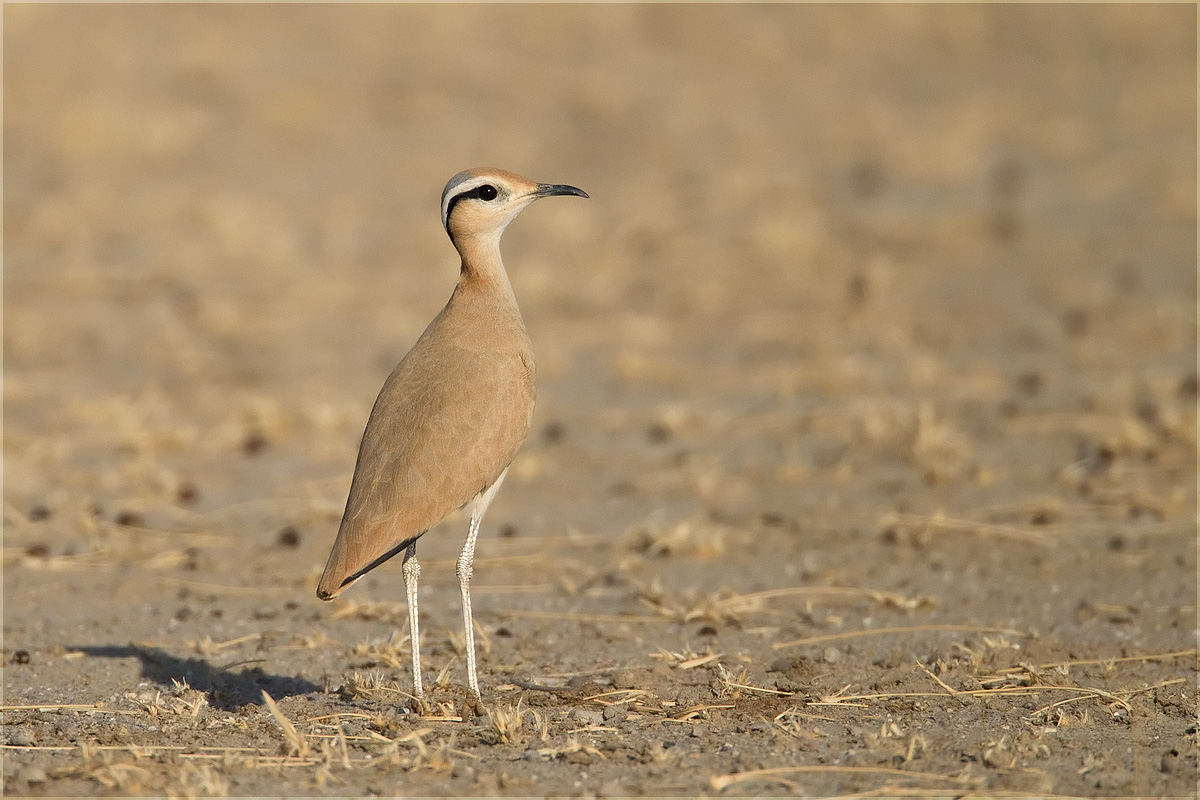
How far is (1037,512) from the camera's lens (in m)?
7.09

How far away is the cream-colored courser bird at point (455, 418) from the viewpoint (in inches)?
183

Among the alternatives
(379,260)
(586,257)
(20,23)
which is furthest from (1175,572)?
(20,23)

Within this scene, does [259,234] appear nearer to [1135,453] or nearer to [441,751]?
[1135,453]

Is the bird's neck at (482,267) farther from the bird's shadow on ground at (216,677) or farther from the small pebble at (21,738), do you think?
the small pebble at (21,738)

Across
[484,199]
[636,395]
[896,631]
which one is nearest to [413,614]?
[484,199]

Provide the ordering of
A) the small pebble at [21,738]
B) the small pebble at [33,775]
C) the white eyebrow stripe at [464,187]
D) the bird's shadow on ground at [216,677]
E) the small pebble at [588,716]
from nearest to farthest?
1. the small pebble at [33,775]
2. the small pebble at [21,738]
3. the small pebble at [588,716]
4. the bird's shadow on ground at [216,677]
5. the white eyebrow stripe at [464,187]

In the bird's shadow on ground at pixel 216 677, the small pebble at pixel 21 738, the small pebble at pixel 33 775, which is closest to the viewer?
the small pebble at pixel 33 775

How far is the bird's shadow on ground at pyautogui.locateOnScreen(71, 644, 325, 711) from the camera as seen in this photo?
4965 millimetres

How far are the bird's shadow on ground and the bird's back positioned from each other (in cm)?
74

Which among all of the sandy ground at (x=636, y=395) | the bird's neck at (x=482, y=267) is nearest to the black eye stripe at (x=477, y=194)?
the bird's neck at (x=482, y=267)

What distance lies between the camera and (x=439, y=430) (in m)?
4.80

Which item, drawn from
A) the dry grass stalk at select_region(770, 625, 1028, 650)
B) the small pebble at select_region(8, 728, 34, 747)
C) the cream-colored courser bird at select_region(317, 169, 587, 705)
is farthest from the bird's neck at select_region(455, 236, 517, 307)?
the small pebble at select_region(8, 728, 34, 747)

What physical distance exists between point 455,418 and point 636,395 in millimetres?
4848

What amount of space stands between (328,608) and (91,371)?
4.63 meters
